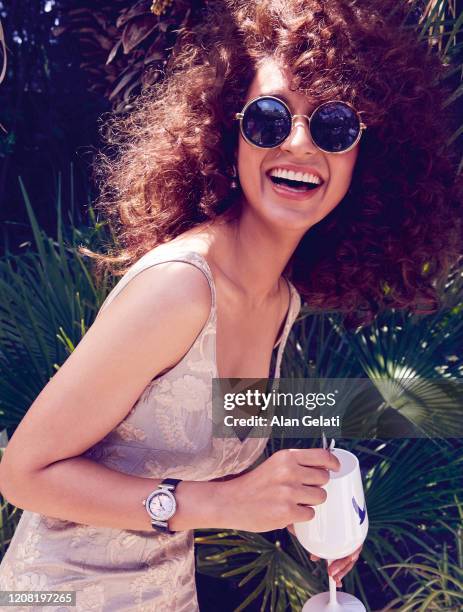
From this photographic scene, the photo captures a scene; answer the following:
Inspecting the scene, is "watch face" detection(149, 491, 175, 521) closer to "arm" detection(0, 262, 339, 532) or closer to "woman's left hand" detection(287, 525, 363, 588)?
"arm" detection(0, 262, 339, 532)

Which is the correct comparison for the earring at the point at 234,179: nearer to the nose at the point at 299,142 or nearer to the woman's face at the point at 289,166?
the woman's face at the point at 289,166

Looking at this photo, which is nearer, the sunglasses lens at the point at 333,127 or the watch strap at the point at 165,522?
the watch strap at the point at 165,522

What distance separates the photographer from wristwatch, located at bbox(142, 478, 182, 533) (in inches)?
39.3

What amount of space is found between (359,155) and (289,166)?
1.08ft

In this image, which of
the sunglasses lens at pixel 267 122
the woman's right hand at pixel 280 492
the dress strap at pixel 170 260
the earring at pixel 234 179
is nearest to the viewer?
the woman's right hand at pixel 280 492

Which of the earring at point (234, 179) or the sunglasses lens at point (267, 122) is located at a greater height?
the sunglasses lens at point (267, 122)

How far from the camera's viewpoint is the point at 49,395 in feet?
3.26

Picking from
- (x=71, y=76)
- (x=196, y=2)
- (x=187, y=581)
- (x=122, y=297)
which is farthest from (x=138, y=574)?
(x=71, y=76)

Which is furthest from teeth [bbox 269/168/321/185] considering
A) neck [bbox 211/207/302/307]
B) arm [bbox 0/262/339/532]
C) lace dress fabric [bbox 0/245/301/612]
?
arm [bbox 0/262/339/532]

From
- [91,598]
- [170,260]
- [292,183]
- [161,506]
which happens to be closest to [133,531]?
[91,598]

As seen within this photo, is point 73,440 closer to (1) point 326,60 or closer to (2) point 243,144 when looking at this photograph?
(2) point 243,144

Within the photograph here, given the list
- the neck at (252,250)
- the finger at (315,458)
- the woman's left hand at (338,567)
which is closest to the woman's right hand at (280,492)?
the finger at (315,458)

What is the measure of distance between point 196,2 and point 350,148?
1276mm

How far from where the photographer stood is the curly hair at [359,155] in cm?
132
